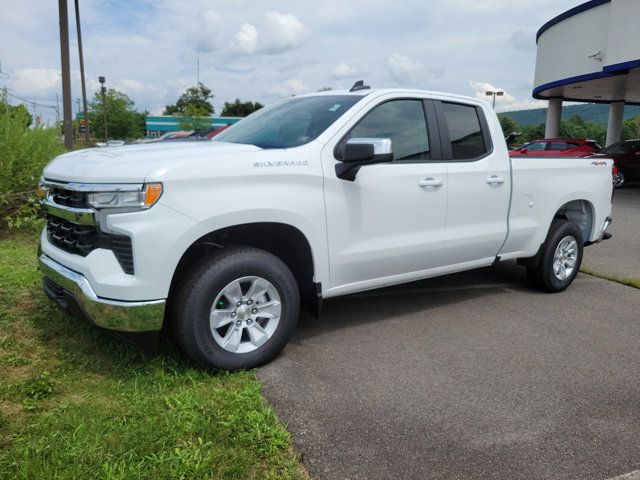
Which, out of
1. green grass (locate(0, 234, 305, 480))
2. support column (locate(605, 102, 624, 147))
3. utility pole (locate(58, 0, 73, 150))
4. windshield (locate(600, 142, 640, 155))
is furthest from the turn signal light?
support column (locate(605, 102, 624, 147))

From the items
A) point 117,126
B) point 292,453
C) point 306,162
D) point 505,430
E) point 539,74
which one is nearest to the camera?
point 292,453

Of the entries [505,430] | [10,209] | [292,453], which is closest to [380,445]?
[292,453]

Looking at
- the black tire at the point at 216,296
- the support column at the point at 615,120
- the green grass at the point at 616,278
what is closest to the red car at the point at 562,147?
the support column at the point at 615,120

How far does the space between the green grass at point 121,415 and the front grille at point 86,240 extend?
75 centimetres

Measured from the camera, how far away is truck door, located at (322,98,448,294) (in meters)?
4.08

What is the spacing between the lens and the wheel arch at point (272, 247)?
12.1ft

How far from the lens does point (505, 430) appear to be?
10.5 feet

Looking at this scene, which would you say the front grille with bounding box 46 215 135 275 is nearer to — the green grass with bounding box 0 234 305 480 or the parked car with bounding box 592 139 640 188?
the green grass with bounding box 0 234 305 480

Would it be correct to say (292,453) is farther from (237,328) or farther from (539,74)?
(539,74)

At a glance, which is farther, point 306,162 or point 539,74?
point 539,74

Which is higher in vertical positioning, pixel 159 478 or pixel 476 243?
pixel 476 243

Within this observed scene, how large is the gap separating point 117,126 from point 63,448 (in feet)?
252

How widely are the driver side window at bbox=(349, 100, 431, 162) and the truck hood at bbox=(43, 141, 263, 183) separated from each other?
95 centimetres

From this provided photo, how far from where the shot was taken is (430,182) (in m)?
4.54
